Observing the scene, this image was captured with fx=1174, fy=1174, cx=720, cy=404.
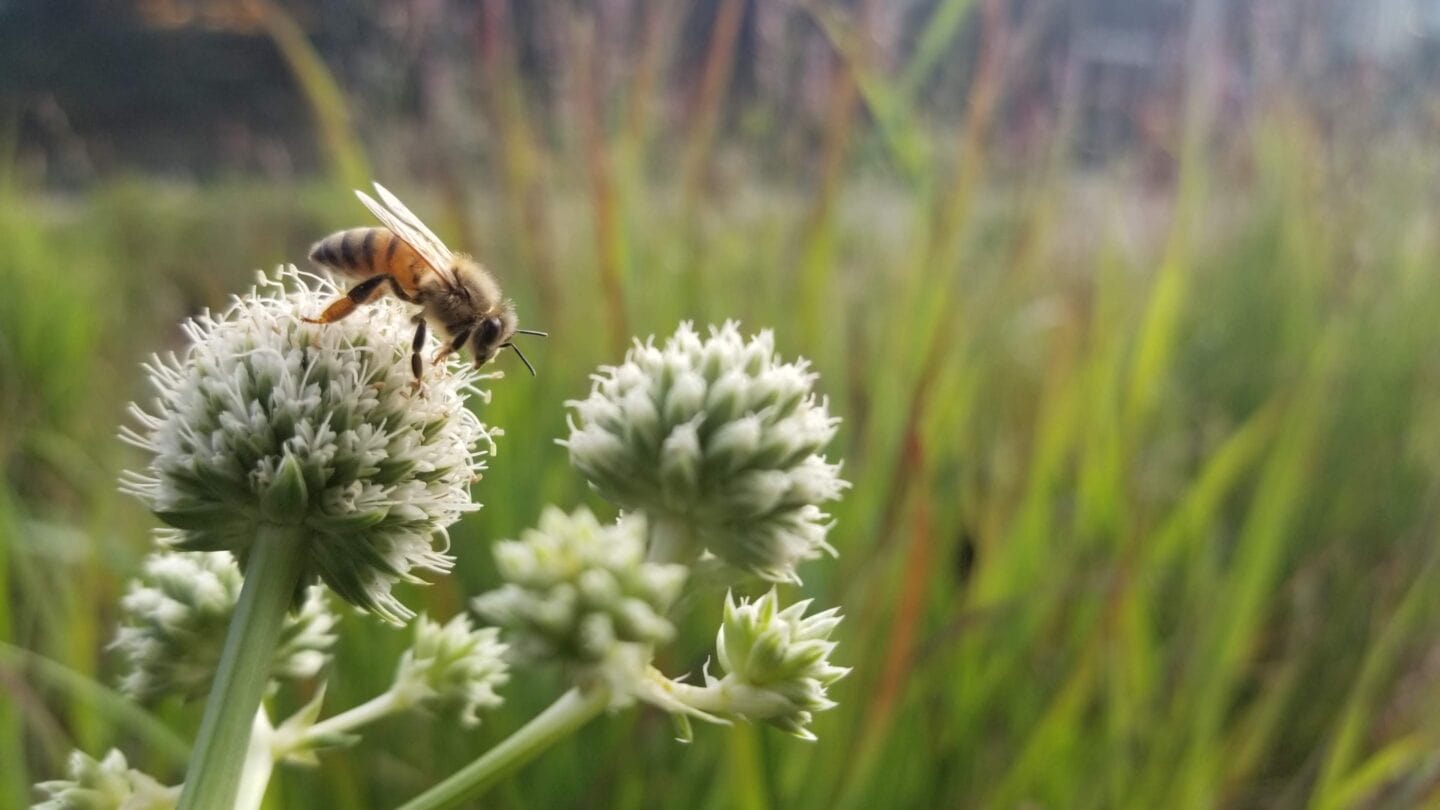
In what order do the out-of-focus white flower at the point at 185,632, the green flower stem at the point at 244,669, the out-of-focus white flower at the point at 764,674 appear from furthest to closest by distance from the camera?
1. the out-of-focus white flower at the point at 185,632
2. the out-of-focus white flower at the point at 764,674
3. the green flower stem at the point at 244,669

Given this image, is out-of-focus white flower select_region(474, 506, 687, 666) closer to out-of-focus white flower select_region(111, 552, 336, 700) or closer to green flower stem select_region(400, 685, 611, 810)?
green flower stem select_region(400, 685, 611, 810)

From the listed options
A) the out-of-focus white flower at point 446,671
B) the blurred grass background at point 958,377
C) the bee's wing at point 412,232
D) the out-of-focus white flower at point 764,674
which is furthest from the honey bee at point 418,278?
the blurred grass background at point 958,377

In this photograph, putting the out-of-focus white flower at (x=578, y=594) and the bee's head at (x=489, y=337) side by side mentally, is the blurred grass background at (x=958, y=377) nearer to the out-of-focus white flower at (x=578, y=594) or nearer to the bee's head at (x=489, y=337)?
the bee's head at (x=489, y=337)

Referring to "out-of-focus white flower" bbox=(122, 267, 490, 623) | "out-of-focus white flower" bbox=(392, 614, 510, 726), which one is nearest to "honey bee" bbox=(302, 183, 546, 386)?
"out-of-focus white flower" bbox=(122, 267, 490, 623)

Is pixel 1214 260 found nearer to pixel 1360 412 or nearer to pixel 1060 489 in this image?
pixel 1360 412

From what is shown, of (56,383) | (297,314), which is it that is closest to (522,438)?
(297,314)

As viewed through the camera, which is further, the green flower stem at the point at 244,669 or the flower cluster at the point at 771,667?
the flower cluster at the point at 771,667
